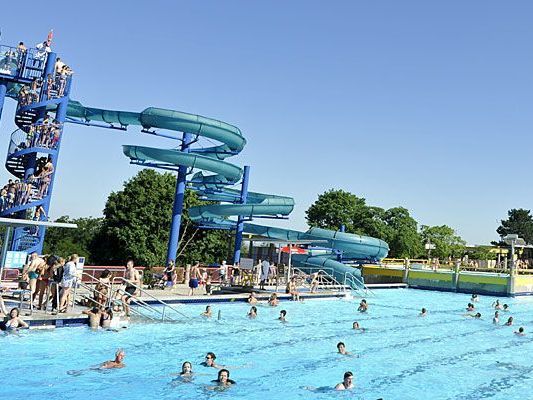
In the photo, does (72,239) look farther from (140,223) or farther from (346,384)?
(346,384)

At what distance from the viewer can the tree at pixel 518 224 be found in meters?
88.0

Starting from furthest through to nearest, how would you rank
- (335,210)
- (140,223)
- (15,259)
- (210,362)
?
(335,210) < (140,223) < (15,259) < (210,362)

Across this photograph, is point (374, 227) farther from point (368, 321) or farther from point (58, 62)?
point (58, 62)

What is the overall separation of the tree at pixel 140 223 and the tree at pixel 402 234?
24.6 metres

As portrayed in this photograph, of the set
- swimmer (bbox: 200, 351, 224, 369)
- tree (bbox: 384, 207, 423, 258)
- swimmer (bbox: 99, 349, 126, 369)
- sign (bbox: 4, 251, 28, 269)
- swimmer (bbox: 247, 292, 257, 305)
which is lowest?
swimmer (bbox: 99, 349, 126, 369)

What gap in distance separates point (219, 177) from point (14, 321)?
15994mm

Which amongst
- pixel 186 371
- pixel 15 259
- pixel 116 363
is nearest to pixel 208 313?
pixel 15 259

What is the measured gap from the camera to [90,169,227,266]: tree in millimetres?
37688

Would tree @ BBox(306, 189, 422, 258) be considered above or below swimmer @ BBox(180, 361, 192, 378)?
above

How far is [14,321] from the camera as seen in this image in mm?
11250

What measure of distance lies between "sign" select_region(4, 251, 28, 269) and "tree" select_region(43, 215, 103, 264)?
25.3 meters

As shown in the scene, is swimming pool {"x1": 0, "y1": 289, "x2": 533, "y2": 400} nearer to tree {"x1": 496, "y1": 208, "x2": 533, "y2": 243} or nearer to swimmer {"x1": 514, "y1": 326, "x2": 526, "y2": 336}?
swimmer {"x1": 514, "y1": 326, "x2": 526, "y2": 336}

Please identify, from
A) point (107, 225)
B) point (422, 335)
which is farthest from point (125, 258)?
point (422, 335)

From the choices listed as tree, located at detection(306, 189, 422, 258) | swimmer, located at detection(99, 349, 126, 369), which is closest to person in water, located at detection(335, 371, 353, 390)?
swimmer, located at detection(99, 349, 126, 369)
